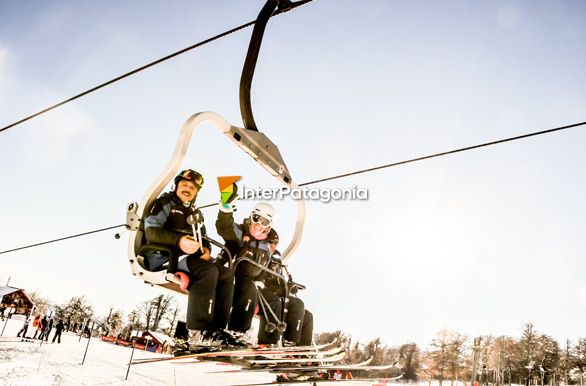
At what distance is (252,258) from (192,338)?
1.04 meters

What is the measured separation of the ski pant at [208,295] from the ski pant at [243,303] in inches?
11.8

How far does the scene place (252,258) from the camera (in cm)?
393

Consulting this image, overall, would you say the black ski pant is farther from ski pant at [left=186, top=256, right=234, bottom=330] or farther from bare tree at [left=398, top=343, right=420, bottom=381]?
bare tree at [left=398, top=343, right=420, bottom=381]

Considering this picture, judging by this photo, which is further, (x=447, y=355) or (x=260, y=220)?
(x=447, y=355)

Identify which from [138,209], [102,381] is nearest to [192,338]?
[138,209]

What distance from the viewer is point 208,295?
10.6 feet

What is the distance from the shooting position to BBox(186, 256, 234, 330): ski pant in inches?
125

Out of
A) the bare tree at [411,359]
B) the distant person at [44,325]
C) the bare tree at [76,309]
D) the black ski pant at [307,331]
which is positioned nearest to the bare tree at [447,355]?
the bare tree at [411,359]

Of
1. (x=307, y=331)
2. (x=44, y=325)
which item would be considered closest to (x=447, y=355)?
(x=44, y=325)

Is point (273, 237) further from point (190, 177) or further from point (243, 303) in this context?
point (190, 177)

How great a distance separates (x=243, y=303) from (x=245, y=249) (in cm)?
57

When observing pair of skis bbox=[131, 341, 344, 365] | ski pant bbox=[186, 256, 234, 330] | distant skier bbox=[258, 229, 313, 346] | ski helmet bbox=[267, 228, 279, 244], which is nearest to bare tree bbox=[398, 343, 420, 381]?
distant skier bbox=[258, 229, 313, 346]

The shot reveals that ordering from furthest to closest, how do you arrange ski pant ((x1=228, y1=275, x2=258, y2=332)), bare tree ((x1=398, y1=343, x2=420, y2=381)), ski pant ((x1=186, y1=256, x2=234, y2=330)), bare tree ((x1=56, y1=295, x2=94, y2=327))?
bare tree ((x1=56, y1=295, x2=94, y2=327)) < bare tree ((x1=398, y1=343, x2=420, y2=381)) < ski pant ((x1=228, y1=275, x2=258, y2=332)) < ski pant ((x1=186, y1=256, x2=234, y2=330))

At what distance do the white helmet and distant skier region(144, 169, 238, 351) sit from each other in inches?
33.0
